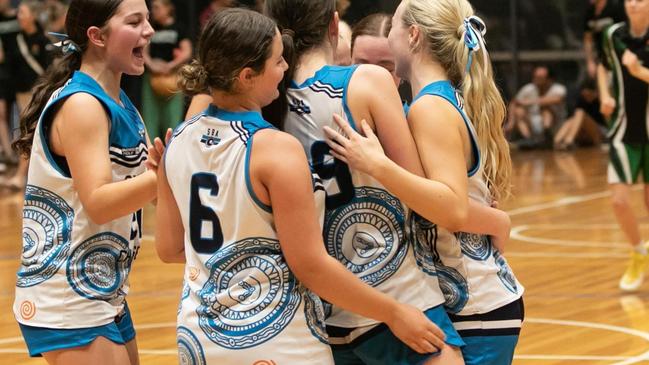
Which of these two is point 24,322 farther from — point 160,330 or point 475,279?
point 160,330

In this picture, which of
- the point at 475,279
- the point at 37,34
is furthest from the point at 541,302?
the point at 37,34

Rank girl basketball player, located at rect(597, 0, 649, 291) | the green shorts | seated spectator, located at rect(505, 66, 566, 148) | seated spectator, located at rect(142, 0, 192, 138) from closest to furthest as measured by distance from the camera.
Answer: girl basketball player, located at rect(597, 0, 649, 291)
the green shorts
seated spectator, located at rect(142, 0, 192, 138)
seated spectator, located at rect(505, 66, 566, 148)

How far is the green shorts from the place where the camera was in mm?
7352

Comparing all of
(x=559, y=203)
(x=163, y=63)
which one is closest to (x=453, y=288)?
(x=559, y=203)

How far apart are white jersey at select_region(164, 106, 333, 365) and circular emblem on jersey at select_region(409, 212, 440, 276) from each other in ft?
1.26

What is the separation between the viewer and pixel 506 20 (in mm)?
16266

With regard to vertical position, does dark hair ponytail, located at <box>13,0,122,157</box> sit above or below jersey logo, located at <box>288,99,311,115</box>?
below

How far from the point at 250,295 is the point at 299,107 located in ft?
1.69

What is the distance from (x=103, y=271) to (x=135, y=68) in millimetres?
566

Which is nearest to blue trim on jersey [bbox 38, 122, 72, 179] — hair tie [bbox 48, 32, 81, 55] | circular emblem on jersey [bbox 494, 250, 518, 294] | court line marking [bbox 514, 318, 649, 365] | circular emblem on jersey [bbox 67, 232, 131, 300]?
circular emblem on jersey [bbox 67, 232, 131, 300]

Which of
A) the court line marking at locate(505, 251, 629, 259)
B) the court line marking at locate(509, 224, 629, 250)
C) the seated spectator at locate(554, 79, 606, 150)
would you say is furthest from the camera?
the seated spectator at locate(554, 79, 606, 150)

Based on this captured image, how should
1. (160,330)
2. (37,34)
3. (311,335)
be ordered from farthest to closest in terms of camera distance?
1. (37,34)
2. (160,330)
3. (311,335)

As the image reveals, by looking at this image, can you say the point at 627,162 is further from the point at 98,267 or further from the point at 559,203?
the point at 98,267

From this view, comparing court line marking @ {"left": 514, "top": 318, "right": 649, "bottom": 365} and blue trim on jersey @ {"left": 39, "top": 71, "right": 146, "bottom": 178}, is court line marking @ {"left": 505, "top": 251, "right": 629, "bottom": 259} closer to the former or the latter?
court line marking @ {"left": 514, "top": 318, "right": 649, "bottom": 365}
